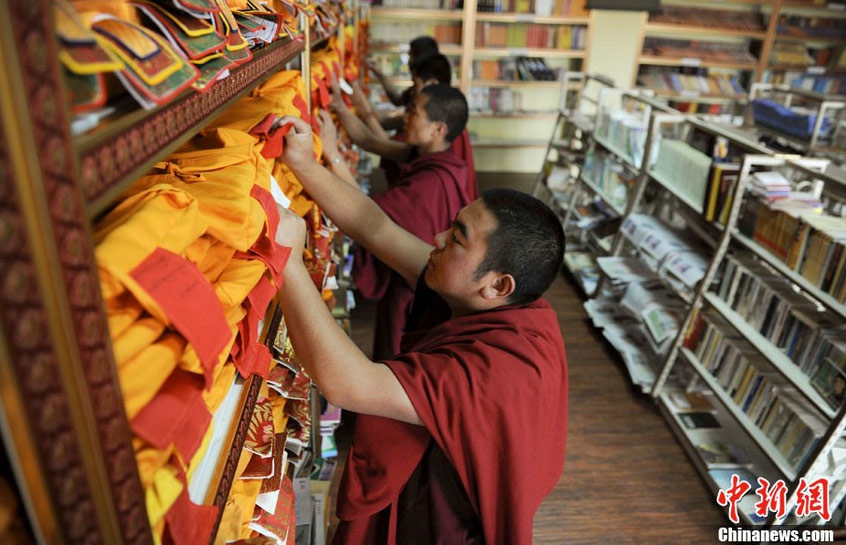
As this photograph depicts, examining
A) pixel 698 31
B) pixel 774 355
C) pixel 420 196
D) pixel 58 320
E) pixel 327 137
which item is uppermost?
pixel 698 31

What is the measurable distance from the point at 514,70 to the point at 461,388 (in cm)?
638

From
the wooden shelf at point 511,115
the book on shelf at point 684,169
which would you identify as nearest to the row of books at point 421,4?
the wooden shelf at point 511,115

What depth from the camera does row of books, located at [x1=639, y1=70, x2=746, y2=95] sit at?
707 cm

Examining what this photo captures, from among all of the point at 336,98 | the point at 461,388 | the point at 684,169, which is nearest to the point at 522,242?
the point at 461,388

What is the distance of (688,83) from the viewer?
7074mm

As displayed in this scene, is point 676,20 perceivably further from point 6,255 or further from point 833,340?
point 6,255

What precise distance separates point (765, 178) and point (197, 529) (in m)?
2.72

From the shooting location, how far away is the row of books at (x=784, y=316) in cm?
228

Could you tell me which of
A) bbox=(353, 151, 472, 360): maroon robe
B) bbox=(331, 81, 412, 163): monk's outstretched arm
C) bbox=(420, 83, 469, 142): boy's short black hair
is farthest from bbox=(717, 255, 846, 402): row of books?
bbox=(331, 81, 412, 163): monk's outstretched arm

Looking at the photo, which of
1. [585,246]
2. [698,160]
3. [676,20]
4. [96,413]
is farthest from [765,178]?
[676,20]

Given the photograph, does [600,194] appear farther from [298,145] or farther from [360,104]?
[298,145]

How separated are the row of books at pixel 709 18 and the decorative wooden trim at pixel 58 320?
7.68 m

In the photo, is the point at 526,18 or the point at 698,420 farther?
the point at 526,18

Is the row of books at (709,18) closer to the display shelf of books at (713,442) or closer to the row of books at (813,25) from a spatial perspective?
the row of books at (813,25)
